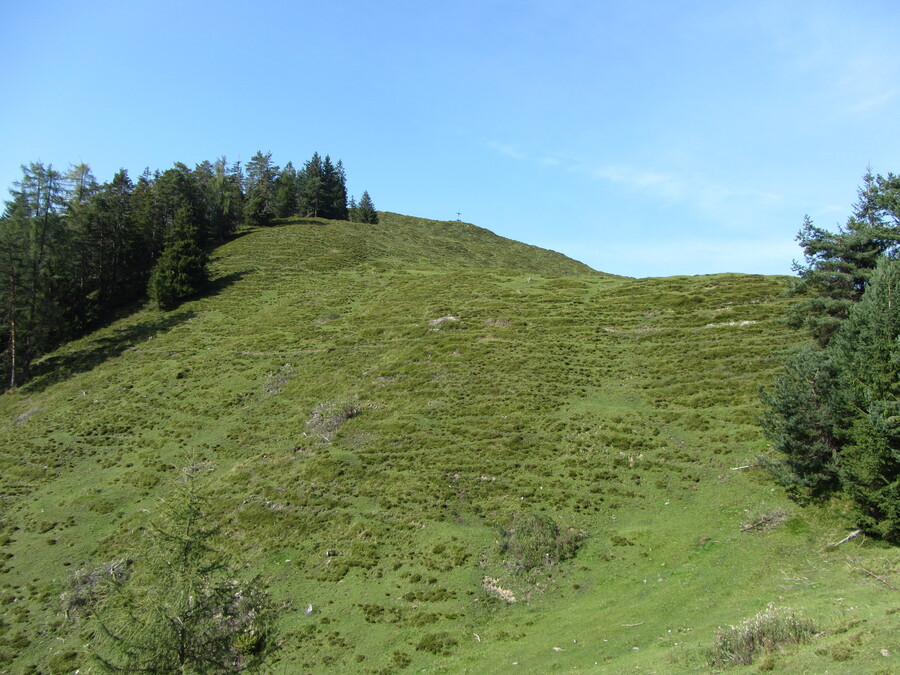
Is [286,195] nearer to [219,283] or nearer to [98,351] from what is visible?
[219,283]

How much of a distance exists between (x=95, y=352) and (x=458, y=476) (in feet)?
198

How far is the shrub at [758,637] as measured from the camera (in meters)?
15.4

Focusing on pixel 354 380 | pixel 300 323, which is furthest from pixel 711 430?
pixel 300 323

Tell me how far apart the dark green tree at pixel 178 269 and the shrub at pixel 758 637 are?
3435 inches

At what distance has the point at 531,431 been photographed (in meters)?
42.7

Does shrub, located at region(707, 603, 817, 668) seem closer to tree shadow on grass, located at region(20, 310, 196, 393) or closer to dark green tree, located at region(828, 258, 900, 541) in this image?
dark green tree, located at region(828, 258, 900, 541)

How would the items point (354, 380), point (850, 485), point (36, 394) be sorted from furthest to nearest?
1. point (36, 394)
2. point (354, 380)
3. point (850, 485)

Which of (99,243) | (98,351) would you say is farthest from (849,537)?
(99,243)

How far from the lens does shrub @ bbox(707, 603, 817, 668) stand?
15352 mm

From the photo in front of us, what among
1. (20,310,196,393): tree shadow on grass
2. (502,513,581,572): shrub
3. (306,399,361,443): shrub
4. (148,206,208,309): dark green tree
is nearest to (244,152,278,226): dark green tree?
(148,206,208,309): dark green tree

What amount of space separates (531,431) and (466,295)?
125ft

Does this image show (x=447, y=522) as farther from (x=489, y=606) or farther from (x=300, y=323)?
(x=300, y=323)

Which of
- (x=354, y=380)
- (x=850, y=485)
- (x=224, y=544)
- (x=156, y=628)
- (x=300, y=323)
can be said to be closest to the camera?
(x=156, y=628)

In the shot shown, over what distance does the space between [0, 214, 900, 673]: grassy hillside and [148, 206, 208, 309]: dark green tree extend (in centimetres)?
483
